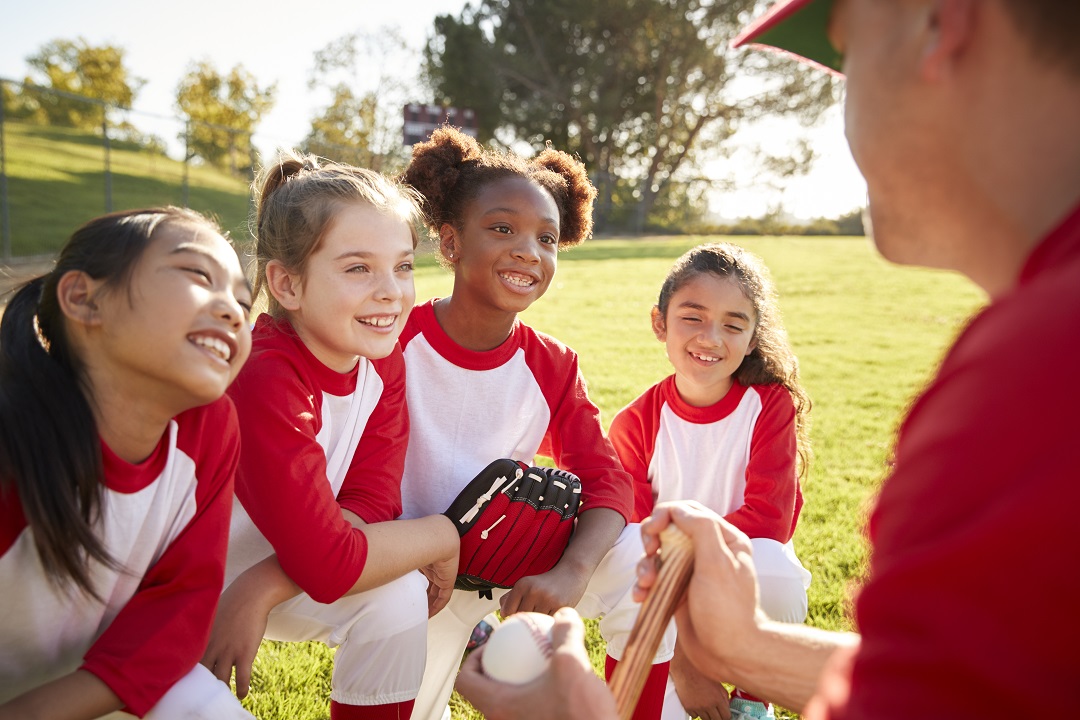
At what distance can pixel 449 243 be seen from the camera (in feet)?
10.5

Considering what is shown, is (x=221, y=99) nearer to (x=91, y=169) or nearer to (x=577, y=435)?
(x=91, y=169)

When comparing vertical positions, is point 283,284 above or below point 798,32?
below

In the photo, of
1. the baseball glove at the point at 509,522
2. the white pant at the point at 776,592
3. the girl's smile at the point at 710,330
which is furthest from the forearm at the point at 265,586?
the girl's smile at the point at 710,330

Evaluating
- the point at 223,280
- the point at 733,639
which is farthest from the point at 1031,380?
the point at 223,280

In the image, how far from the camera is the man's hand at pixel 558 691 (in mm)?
1306

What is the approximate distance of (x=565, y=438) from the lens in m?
2.96

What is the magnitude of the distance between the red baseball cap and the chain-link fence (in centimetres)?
1445

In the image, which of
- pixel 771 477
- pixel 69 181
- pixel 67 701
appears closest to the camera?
pixel 67 701

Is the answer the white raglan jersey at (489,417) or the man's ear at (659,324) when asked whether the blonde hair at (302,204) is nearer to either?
the white raglan jersey at (489,417)

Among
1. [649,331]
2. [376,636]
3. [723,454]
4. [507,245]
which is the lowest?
[649,331]

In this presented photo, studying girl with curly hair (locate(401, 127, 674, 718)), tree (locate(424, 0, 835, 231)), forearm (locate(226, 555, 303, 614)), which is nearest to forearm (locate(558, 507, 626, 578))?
girl with curly hair (locate(401, 127, 674, 718))

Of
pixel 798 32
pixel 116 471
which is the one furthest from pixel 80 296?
pixel 798 32

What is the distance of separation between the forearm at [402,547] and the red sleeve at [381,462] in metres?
0.11

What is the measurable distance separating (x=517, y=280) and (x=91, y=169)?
19.8 meters
